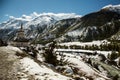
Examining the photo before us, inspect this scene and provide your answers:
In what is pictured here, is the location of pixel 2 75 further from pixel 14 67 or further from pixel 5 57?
pixel 5 57

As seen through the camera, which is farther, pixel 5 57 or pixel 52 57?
pixel 52 57

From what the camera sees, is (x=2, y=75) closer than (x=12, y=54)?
Yes

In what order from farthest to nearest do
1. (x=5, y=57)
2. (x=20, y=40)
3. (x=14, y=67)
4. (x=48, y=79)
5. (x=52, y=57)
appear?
1. (x=20, y=40)
2. (x=52, y=57)
3. (x=5, y=57)
4. (x=14, y=67)
5. (x=48, y=79)

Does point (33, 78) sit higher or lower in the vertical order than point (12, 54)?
lower

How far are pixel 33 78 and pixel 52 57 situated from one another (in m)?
44.7

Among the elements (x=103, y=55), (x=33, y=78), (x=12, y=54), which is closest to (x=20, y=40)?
(x=12, y=54)

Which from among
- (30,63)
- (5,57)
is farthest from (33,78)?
(5,57)

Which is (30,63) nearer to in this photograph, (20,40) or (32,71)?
(32,71)

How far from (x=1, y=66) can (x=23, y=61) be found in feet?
13.8

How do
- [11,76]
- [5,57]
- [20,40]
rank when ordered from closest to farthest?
[11,76] → [5,57] → [20,40]

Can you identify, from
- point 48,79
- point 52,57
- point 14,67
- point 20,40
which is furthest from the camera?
point 20,40

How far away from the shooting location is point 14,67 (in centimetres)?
3422

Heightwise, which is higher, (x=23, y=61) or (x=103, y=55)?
(x=23, y=61)

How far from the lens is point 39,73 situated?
30.8 m
